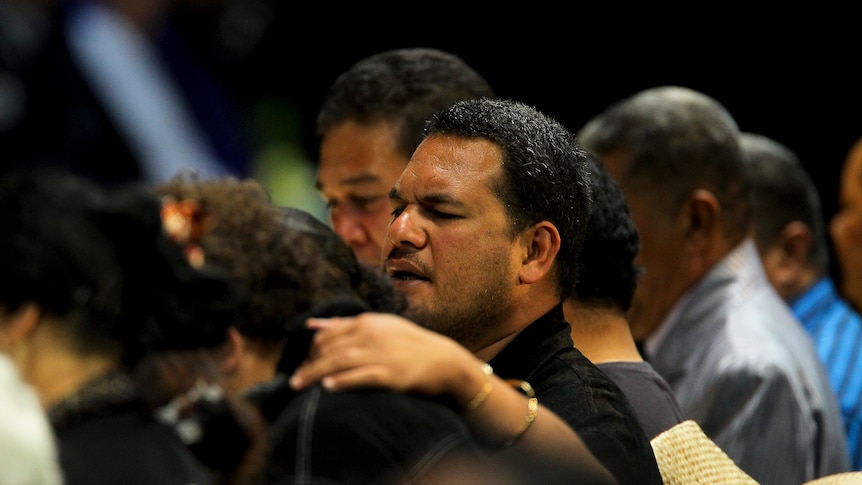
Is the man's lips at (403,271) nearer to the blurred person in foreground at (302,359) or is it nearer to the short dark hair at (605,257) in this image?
the blurred person in foreground at (302,359)

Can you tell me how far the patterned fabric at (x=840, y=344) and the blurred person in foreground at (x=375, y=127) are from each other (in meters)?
1.57

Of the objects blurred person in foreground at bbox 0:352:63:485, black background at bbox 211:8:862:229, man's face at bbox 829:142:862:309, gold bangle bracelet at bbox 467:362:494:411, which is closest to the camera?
blurred person in foreground at bbox 0:352:63:485

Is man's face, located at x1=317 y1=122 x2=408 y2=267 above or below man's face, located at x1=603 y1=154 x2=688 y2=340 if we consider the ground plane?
above

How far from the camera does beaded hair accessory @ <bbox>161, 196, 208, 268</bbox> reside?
185cm

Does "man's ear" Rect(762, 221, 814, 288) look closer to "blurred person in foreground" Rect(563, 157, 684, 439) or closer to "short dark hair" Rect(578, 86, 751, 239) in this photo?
"short dark hair" Rect(578, 86, 751, 239)

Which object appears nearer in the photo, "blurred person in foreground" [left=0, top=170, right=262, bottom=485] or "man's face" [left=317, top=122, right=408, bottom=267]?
"blurred person in foreground" [left=0, top=170, right=262, bottom=485]

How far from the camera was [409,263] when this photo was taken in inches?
99.0

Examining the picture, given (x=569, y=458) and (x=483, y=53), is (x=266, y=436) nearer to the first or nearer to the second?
(x=569, y=458)

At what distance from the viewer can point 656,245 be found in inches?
150

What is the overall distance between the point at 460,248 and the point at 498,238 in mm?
76

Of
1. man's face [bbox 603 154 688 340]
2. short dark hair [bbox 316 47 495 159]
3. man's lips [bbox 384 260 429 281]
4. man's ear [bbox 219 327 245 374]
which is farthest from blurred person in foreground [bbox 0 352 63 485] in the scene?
man's face [bbox 603 154 688 340]

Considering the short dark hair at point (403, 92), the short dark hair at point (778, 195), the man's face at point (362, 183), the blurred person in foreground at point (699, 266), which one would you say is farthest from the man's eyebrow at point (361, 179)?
the short dark hair at point (778, 195)

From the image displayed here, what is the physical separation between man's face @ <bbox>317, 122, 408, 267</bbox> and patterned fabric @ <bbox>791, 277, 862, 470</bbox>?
1.64 m

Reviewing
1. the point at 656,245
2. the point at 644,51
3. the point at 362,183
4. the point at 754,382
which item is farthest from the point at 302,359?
the point at 644,51
